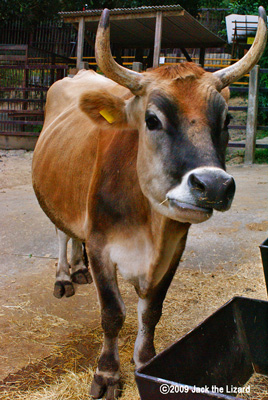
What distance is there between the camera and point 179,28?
33.6ft

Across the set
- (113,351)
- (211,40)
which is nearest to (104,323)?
(113,351)

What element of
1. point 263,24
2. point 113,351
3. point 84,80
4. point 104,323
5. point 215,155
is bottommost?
point 113,351

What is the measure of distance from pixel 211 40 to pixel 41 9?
387 inches

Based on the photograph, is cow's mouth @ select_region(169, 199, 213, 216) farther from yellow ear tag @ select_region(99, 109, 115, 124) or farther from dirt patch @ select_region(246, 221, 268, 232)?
dirt patch @ select_region(246, 221, 268, 232)

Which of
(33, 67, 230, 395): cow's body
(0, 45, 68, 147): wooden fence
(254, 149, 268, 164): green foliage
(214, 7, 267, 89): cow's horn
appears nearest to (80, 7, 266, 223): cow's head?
(214, 7, 267, 89): cow's horn

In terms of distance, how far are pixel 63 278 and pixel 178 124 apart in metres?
2.49

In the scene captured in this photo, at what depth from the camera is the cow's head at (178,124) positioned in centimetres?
203

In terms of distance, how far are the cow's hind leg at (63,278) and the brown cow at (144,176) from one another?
0.89 meters

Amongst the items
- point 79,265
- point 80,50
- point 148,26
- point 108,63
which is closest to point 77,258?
point 79,265

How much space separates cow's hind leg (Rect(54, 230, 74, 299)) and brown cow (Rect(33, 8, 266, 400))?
0.89 m

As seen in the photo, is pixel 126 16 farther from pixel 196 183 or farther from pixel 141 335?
pixel 196 183

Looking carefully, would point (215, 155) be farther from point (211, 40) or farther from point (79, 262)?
point (211, 40)

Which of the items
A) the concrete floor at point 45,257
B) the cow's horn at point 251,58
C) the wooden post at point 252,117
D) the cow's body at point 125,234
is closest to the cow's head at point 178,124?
the cow's horn at point 251,58

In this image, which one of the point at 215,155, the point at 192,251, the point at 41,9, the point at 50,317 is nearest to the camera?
the point at 215,155
